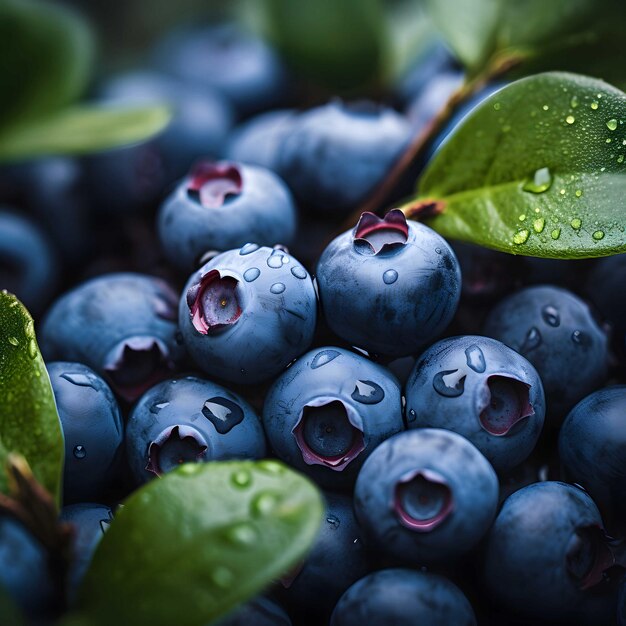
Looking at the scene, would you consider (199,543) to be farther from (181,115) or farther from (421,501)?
(181,115)

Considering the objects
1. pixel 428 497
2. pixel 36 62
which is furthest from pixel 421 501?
pixel 36 62

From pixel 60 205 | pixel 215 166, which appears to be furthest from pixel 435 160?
pixel 60 205

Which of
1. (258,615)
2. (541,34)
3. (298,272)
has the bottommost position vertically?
(258,615)

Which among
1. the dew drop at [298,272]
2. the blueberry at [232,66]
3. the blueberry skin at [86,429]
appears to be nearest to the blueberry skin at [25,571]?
the blueberry skin at [86,429]

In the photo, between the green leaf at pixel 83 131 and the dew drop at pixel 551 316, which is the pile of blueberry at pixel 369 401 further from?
the green leaf at pixel 83 131

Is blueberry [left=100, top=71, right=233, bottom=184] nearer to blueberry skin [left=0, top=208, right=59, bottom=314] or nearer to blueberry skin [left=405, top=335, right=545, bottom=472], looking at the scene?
blueberry skin [left=0, top=208, right=59, bottom=314]
